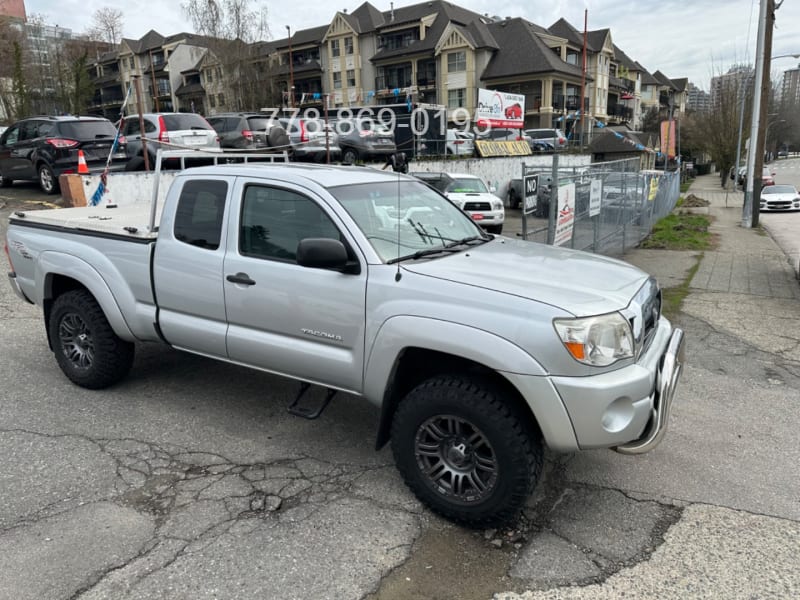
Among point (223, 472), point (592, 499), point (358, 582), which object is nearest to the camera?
point (358, 582)

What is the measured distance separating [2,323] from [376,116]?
68.7 ft

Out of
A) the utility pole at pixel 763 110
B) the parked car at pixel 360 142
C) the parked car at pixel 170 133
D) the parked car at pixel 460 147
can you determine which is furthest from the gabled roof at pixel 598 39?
the parked car at pixel 170 133

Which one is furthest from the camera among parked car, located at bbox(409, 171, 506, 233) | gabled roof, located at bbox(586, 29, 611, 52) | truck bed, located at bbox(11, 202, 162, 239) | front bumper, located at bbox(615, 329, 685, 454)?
gabled roof, located at bbox(586, 29, 611, 52)

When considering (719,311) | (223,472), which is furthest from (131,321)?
(719,311)

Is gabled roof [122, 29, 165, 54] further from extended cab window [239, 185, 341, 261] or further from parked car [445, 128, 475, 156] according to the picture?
extended cab window [239, 185, 341, 261]

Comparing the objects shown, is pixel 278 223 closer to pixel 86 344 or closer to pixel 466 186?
pixel 86 344

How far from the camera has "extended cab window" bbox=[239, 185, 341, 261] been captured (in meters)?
3.73

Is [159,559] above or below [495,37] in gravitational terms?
below

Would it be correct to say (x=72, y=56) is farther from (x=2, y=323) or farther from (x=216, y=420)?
(x=216, y=420)

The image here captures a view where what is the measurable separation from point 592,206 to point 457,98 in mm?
45911

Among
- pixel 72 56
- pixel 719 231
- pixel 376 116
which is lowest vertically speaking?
pixel 719 231

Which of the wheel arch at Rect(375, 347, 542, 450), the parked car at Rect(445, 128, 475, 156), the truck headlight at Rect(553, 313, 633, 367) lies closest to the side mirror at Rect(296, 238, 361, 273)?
the wheel arch at Rect(375, 347, 542, 450)

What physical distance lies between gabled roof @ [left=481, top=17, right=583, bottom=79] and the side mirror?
50569 millimetres

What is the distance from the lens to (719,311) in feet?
26.5
